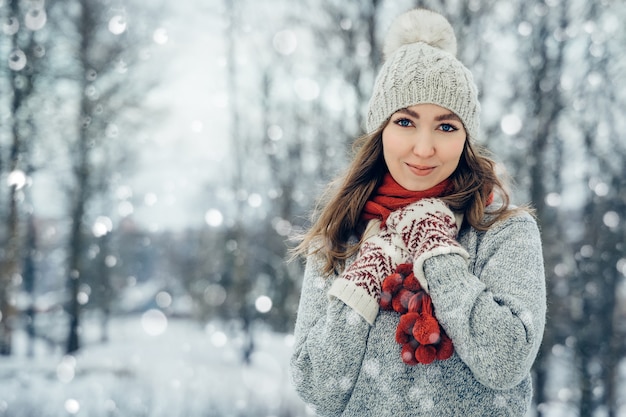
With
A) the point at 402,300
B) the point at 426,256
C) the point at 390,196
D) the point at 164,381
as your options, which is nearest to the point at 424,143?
the point at 390,196

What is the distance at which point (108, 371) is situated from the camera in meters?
7.99

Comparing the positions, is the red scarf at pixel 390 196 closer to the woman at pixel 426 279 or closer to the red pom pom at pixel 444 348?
the woman at pixel 426 279

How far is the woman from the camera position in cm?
124

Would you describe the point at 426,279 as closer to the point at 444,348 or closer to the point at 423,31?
the point at 444,348

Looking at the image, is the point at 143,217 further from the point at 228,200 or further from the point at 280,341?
the point at 280,341

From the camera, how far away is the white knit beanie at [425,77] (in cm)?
146

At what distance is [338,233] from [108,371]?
24.7 feet

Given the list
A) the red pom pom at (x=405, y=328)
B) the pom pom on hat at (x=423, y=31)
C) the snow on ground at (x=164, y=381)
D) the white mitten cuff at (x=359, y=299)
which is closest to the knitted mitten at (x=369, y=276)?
the white mitten cuff at (x=359, y=299)

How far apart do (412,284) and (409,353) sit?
18cm

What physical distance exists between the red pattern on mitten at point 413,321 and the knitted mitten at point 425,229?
4 cm

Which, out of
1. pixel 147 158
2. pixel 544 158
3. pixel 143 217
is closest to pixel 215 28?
pixel 147 158

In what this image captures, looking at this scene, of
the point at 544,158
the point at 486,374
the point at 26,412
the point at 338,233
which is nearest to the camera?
the point at 486,374

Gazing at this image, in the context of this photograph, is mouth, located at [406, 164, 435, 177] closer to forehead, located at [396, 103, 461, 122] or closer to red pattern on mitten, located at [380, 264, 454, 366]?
forehead, located at [396, 103, 461, 122]

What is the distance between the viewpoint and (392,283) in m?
1.36
